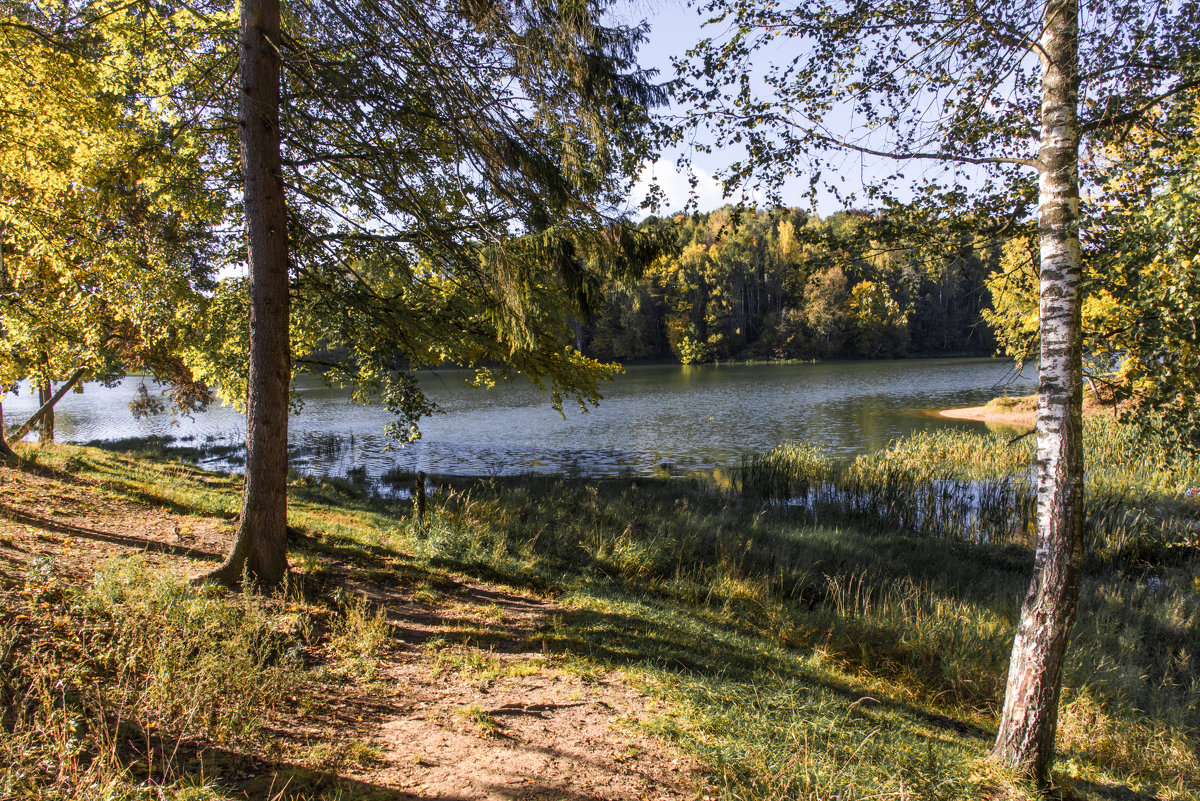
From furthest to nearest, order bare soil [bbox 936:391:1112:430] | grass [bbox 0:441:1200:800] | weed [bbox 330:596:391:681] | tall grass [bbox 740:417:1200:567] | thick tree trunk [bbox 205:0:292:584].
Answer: bare soil [bbox 936:391:1112:430], tall grass [bbox 740:417:1200:567], thick tree trunk [bbox 205:0:292:584], weed [bbox 330:596:391:681], grass [bbox 0:441:1200:800]

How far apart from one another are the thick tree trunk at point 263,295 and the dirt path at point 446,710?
0.69 metres

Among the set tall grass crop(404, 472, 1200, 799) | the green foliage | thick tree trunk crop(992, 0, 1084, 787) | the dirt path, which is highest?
the green foliage

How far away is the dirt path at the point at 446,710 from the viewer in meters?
3.04

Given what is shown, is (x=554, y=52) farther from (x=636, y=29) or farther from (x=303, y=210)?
(x=303, y=210)

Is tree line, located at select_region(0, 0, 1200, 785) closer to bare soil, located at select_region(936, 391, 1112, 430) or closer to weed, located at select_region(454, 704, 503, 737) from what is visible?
weed, located at select_region(454, 704, 503, 737)

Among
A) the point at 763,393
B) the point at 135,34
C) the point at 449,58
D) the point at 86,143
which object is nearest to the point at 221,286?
the point at 86,143

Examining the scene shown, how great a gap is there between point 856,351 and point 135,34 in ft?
237

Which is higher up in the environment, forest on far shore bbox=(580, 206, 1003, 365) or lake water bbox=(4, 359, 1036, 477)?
forest on far shore bbox=(580, 206, 1003, 365)

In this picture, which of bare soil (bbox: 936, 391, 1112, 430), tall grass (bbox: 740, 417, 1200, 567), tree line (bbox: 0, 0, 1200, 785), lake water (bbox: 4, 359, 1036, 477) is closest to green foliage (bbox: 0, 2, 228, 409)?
tree line (bbox: 0, 0, 1200, 785)

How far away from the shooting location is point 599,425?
24766 millimetres

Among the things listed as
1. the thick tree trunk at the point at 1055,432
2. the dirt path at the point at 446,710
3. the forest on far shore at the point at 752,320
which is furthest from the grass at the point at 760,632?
the forest on far shore at the point at 752,320

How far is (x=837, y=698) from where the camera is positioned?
4.43 metres

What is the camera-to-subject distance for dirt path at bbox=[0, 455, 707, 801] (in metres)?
3.04

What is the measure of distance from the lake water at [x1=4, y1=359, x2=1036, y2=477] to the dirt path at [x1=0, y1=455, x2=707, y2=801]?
4.38 metres
